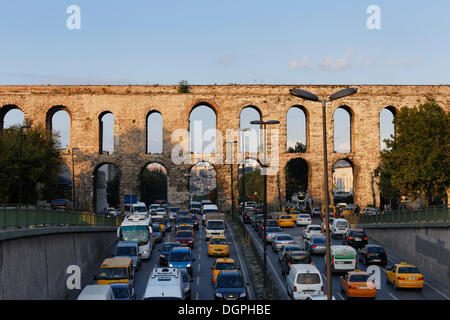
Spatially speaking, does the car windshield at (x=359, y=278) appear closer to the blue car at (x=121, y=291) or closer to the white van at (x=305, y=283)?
the white van at (x=305, y=283)

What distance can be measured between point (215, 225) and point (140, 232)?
8.97 m

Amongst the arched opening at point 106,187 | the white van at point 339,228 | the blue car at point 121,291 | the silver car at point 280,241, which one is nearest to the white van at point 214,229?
the silver car at point 280,241

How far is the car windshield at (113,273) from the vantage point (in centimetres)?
2911

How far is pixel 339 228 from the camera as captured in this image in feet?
168

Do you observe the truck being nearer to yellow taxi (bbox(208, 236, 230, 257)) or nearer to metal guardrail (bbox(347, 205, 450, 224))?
yellow taxi (bbox(208, 236, 230, 257))

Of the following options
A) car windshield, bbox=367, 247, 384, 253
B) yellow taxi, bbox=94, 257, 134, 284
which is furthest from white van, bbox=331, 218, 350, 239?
yellow taxi, bbox=94, 257, 134, 284

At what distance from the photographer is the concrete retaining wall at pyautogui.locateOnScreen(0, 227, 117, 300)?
20723mm

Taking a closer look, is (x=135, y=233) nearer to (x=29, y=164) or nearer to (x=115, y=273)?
(x=115, y=273)

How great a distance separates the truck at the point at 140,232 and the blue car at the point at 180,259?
5.63 meters

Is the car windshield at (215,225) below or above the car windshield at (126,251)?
above

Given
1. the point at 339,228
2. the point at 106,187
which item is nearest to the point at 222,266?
the point at 339,228

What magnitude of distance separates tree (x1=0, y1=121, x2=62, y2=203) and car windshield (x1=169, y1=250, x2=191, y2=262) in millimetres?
22469

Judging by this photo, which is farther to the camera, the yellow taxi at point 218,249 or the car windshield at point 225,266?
the yellow taxi at point 218,249
